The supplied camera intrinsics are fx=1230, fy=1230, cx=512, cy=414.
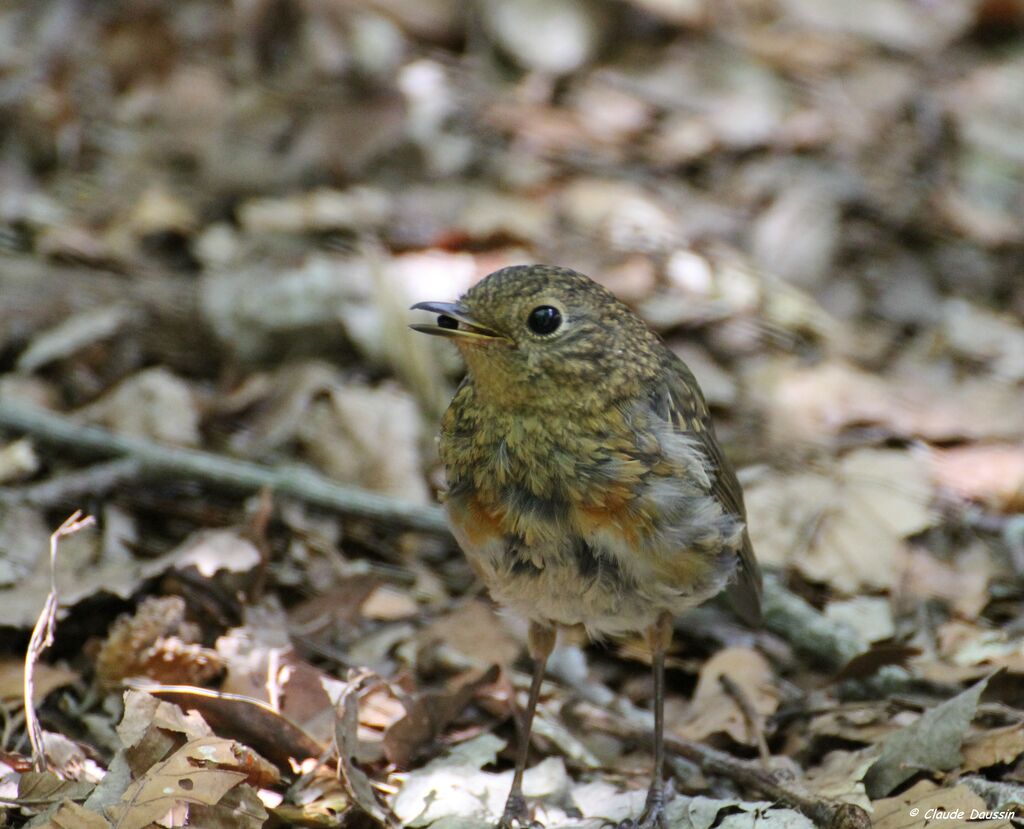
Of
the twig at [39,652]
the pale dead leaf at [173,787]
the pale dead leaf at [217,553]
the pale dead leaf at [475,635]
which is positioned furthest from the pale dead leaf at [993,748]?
the twig at [39,652]

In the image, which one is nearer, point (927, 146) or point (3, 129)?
point (3, 129)

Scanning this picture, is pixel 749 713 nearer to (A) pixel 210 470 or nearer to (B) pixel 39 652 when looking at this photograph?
(A) pixel 210 470

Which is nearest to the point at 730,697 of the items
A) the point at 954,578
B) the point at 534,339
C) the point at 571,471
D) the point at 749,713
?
the point at 749,713

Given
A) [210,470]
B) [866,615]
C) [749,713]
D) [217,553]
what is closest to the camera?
[749,713]

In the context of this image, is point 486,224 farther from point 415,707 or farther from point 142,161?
point 415,707

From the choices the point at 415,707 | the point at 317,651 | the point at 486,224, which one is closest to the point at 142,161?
the point at 486,224

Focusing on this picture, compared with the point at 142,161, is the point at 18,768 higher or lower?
lower

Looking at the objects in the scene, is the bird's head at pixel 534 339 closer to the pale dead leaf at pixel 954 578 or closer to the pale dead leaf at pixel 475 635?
the pale dead leaf at pixel 475 635
